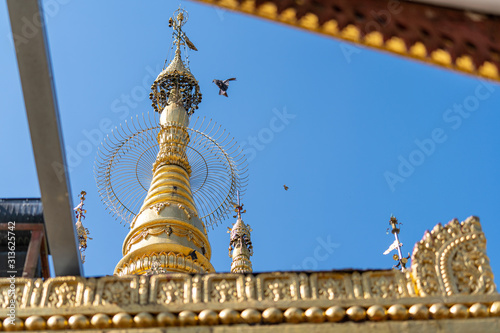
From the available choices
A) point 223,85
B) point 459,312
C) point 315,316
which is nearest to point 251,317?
point 315,316

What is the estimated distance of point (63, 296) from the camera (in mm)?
7176

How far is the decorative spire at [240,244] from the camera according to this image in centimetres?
2795

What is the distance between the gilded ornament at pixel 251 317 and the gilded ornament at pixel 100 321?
1.56 m

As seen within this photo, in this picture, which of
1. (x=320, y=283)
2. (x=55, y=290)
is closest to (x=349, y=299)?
(x=320, y=283)

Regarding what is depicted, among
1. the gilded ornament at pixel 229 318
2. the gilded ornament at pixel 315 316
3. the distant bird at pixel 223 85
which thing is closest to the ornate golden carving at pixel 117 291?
the gilded ornament at pixel 229 318

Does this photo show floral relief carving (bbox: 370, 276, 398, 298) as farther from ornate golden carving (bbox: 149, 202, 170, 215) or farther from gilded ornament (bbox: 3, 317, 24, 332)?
ornate golden carving (bbox: 149, 202, 170, 215)

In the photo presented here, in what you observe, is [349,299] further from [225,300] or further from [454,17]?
[454,17]

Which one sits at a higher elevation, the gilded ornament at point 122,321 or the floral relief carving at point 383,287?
the floral relief carving at point 383,287

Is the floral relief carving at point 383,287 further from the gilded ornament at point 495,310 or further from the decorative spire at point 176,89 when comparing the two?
the decorative spire at point 176,89

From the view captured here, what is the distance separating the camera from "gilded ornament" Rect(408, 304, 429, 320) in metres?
6.71

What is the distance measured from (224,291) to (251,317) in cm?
55

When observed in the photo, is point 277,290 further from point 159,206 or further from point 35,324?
point 159,206

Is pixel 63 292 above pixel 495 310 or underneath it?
above

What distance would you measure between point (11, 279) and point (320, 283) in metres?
3.81
